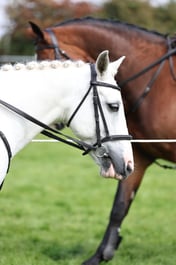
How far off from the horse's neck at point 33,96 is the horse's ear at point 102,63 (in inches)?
5.3

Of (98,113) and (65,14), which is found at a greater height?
(98,113)

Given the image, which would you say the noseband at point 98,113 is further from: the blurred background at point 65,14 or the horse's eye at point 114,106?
the blurred background at point 65,14

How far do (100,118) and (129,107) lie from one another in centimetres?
142

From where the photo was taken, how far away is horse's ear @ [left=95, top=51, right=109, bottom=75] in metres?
3.19

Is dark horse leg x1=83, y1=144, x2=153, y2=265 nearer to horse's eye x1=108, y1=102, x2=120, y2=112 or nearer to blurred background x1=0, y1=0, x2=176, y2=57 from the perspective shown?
horse's eye x1=108, y1=102, x2=120, y2=112

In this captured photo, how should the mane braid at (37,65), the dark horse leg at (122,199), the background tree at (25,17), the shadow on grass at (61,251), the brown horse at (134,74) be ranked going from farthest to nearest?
the background tree at (25,17), the shadow on grass at (61,251), the dark horse leg at (122,199), the brown horse at (134,74), the mane braid at (37,65)

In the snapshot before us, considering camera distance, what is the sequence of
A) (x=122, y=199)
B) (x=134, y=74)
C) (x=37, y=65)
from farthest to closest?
(x=122, y=199) < (x=134, y=74) < (x=37, y=65)

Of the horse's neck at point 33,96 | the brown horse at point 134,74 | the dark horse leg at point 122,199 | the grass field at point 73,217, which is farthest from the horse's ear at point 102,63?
the grass field at point 73,217

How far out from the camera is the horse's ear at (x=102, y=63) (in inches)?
125

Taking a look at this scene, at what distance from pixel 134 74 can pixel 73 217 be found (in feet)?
7.59

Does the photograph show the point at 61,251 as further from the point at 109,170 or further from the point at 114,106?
the point at 114,106

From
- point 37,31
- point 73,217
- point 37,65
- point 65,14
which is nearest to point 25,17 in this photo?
point 65,14

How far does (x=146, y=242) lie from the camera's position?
545 centimetres

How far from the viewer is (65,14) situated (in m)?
31.9
